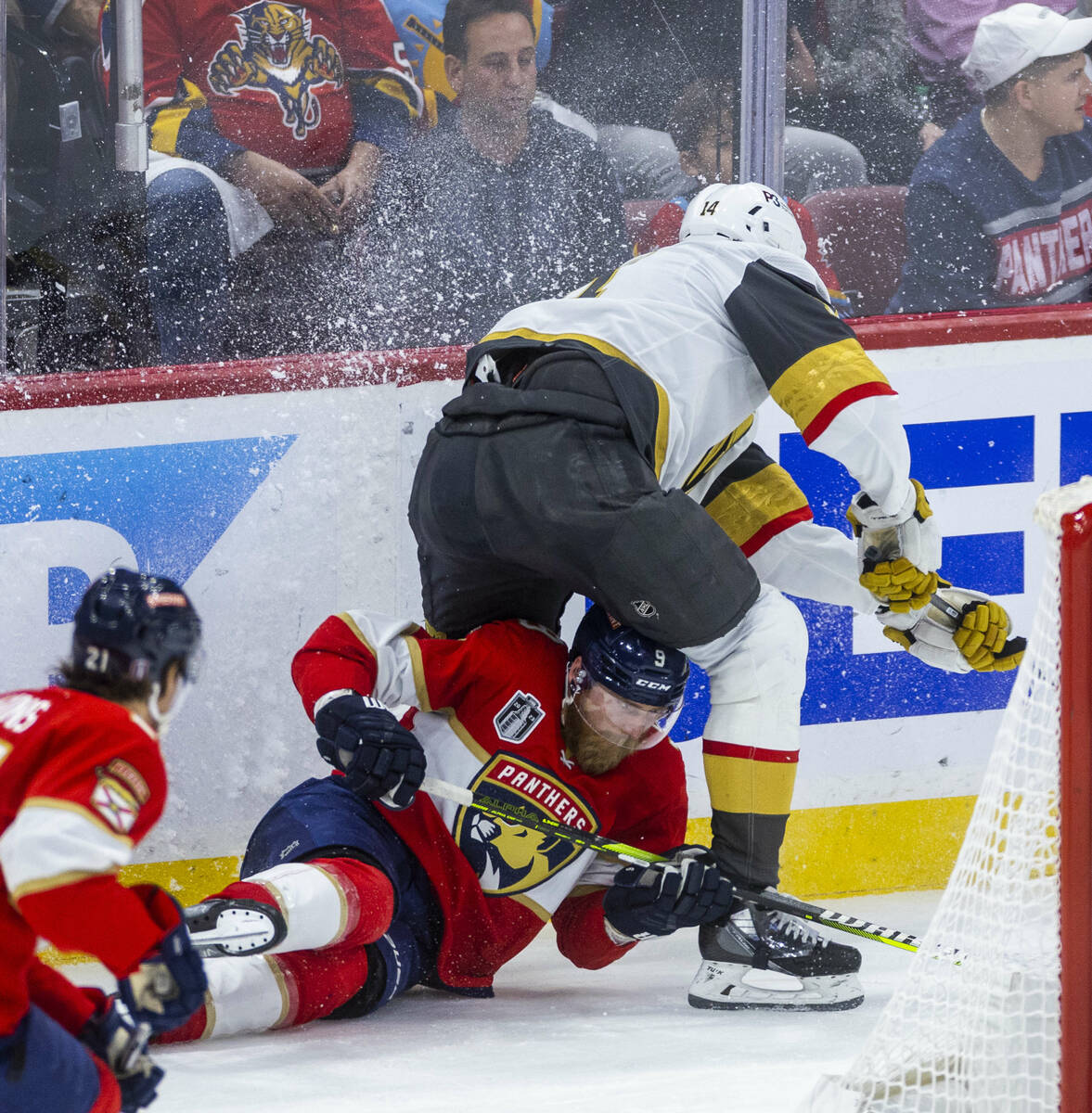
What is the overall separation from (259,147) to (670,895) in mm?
1349

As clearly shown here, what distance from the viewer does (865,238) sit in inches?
116

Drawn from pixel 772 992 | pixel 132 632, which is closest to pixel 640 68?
pixel 772 992

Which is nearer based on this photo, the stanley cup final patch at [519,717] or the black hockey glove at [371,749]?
the black hockey glove at [371,749]

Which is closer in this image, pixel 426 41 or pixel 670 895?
pixel 670 895

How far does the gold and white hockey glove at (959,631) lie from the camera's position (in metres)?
2.52

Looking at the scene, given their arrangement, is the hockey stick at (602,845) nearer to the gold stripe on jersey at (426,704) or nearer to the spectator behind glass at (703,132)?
the gold stripe on jersey at (426,704)

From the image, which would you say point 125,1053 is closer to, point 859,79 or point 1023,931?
point 1023,931

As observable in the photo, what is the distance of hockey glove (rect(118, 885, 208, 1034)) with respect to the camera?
1295 mm

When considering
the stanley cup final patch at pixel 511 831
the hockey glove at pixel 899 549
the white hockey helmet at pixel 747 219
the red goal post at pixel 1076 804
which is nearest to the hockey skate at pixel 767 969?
the stanley cup final patch at pixel 511 831

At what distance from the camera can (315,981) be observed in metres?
2.04

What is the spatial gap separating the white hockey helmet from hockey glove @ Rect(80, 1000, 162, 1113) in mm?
1397

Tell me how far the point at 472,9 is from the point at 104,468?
Answer: 0.97m

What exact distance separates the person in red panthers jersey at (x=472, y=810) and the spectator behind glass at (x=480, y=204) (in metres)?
0.70

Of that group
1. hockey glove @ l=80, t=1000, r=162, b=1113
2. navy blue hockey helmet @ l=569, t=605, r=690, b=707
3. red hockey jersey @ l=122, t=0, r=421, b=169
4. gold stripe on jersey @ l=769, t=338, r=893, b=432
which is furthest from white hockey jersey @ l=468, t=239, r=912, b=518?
hockey glove @ l=80, t=1000, r=162, b=1113
